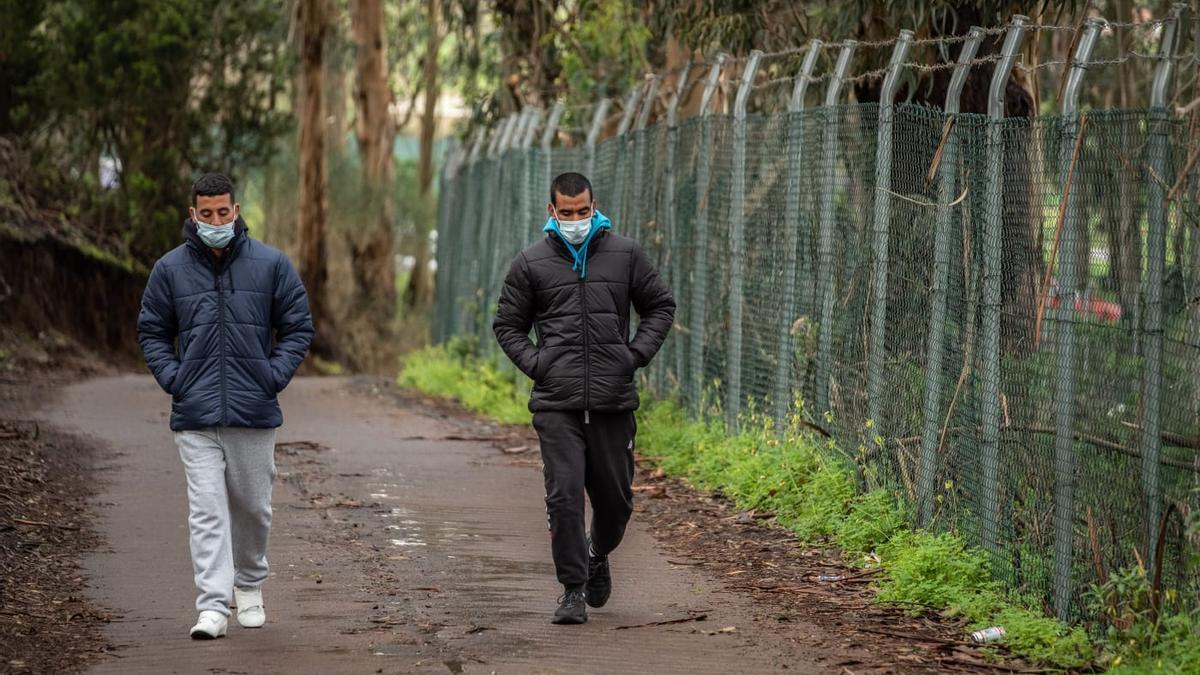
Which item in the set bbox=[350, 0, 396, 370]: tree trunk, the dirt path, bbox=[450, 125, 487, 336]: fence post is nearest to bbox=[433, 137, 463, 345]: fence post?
bbox=[450, 125, 487, 336]: fence post

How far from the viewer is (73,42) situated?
25.9 m

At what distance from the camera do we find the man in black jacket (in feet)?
24.5

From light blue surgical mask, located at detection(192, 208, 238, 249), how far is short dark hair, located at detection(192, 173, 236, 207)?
0.11m

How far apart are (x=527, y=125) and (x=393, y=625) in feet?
42.2

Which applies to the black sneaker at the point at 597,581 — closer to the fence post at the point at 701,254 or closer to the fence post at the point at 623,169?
the fence post at the point at 701,254

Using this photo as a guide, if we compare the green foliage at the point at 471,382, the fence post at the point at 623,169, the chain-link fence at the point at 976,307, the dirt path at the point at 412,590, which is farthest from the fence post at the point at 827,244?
the green foliage at the point at 471,382

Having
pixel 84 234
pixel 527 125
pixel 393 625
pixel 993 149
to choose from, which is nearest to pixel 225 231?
pixel 393 625

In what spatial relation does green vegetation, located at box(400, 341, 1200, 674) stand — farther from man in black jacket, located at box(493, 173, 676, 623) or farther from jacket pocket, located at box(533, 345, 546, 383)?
jacket pocket, located at box(533, 345, 546, 383)

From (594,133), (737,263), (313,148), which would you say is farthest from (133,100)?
(737,263)

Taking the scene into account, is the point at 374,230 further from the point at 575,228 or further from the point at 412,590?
the point at 575,228

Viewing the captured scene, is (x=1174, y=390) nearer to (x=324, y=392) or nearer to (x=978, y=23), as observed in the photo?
(x=978, y=23)

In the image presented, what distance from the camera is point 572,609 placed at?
292 inches

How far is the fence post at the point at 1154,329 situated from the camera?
6430mm

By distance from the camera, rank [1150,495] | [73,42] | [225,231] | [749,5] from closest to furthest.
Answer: [1150,495], [225,231], [749,5], [73,42]
